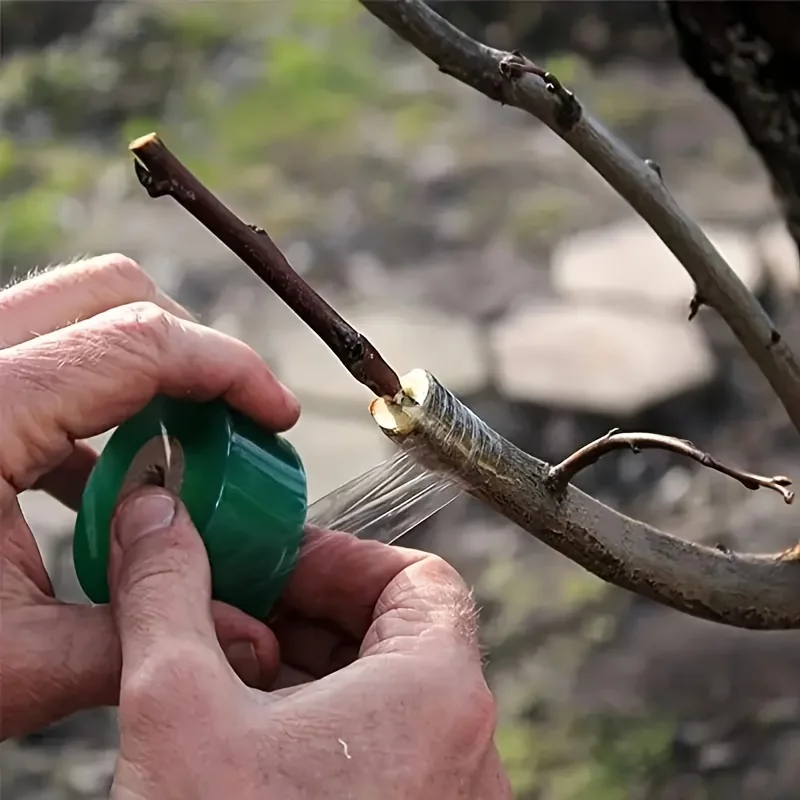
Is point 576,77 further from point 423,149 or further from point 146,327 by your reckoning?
point 146,327

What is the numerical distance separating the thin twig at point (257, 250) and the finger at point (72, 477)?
36 cm

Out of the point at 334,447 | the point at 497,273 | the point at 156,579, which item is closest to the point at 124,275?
the point at 156,579

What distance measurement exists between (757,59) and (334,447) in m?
1.08

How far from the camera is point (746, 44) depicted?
3.29ft

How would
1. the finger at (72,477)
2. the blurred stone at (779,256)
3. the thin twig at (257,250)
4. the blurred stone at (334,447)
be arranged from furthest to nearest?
the blurred stone at (779,256)
the blurred stone at (334,447)
the finger at (72,477)
the thin twig at (257,250)

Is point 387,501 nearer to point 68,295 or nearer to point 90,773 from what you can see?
point 68,295

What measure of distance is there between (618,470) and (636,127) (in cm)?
131

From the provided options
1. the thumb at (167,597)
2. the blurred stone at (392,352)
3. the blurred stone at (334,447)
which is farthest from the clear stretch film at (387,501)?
the blurred stone at (392,352)

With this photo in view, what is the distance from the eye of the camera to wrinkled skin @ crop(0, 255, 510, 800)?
0.58 m

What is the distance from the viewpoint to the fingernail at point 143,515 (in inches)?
25.5

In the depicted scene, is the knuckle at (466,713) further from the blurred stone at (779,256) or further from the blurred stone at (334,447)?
the blurred stone at (779,256)

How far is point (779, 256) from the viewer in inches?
89.1

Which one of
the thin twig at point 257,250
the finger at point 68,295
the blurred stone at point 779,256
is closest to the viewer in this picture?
the thin twig at point 257,250

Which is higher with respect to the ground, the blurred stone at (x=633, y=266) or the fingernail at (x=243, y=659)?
the fingernail at (x=243, y=659)
